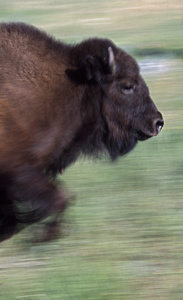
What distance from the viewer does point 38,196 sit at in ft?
13.9

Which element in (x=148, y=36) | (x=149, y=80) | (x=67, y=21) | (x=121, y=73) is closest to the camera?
(x=121, y=73)

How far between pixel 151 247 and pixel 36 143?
3.97 ft

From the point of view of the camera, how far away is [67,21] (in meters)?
11.8

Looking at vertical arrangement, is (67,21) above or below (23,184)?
below

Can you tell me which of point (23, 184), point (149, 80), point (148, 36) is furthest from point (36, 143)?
point (148, 36)

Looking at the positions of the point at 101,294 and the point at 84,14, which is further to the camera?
the point at 84,14

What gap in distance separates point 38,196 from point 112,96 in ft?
2.99

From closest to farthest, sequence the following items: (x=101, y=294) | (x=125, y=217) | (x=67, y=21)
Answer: (x=101, y=294), (x=125, y=217), (x=67, y=21)

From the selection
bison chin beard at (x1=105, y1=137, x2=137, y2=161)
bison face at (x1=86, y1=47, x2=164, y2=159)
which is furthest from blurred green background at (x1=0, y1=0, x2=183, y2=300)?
bison face at (x1=86, y1=47, x2=164, y2=159)

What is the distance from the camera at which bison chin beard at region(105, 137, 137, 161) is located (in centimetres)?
496

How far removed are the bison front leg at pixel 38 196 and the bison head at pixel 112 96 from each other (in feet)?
1.99

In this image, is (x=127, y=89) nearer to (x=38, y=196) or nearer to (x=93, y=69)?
(x=93, y=69)

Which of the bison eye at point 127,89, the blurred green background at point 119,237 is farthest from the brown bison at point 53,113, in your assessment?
the blurred green background at point 119,237

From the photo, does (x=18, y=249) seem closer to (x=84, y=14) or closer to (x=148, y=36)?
(x=148, y=36)
